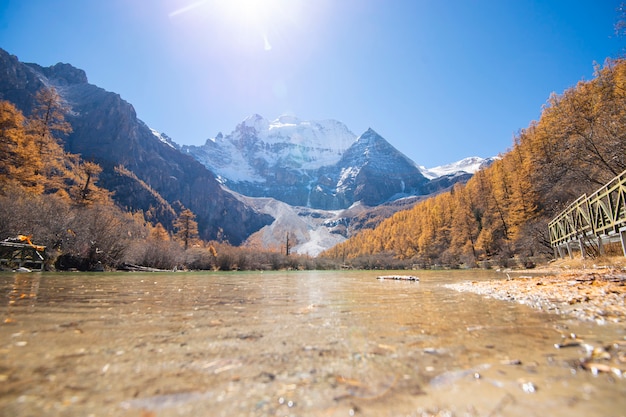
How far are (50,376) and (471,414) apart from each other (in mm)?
2226

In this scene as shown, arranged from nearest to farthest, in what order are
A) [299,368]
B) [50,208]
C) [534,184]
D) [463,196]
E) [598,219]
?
1. [299,368]
2. [598,219]
3. [50,208]
4. [534,184]
5. [463,196]

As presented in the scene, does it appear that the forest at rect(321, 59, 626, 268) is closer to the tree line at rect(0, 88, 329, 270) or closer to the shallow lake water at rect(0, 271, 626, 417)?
the shallow lake water at rect(0, 271, 626, 417)

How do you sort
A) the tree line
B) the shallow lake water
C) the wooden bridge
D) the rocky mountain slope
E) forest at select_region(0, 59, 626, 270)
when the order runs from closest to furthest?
the shallow lake water < the wooden bridge < the tree line < forest at select_region(0, 59, 626, 270) < the rocky mountain slope

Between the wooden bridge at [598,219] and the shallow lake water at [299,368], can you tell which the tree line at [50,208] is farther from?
the wooden bridge at [598,219]

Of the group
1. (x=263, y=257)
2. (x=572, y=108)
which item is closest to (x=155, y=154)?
(x=263, y=257)

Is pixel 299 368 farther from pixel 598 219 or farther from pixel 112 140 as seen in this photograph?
pixel 112 140

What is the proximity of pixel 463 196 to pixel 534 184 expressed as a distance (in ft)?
98.2

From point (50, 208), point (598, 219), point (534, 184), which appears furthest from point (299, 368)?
point (534, 184)

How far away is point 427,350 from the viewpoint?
233cm

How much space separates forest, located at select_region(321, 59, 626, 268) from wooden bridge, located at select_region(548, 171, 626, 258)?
4907 mm

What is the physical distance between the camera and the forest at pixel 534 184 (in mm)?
21438

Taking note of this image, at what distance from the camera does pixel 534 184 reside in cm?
3991

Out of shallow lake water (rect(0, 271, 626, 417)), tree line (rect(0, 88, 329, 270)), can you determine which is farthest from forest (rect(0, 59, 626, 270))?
shallow lake water (rect(0, 271, 626, 417))

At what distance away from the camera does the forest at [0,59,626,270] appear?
Answer: 69.4ft
